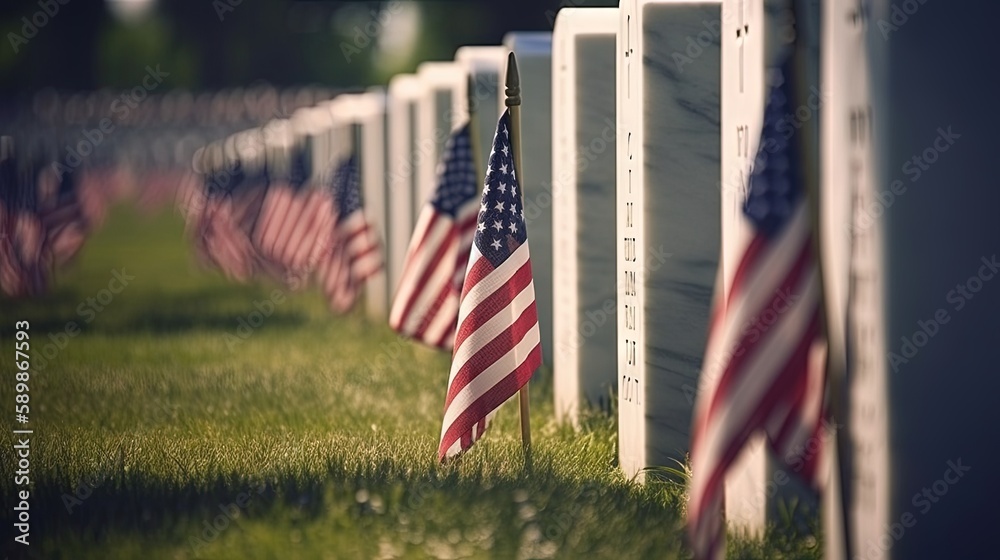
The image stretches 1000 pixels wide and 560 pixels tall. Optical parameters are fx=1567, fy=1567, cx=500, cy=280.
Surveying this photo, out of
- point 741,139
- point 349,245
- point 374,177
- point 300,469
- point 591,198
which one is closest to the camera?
point 741,139

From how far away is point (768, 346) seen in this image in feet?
17.4

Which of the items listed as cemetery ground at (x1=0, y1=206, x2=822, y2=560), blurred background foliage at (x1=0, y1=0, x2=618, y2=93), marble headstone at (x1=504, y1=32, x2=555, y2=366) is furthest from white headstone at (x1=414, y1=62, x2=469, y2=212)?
blurred background foliage at (x1=0, y1=0, x2=618, y2=93)

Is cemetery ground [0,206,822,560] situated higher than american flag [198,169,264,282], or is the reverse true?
american flag [198,169,264,282]

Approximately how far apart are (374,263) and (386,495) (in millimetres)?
9559

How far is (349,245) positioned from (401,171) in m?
1.16

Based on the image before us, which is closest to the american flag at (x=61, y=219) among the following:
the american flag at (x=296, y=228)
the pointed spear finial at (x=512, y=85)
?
the american flag at (x=296, y=228)

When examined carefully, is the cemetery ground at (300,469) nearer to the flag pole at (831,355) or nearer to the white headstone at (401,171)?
the flag pole at (831,355)

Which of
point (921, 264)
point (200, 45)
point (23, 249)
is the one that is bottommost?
point (23, 249)

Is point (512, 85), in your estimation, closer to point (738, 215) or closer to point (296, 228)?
point (738, 215)

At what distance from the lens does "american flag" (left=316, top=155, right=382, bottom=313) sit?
638 inches

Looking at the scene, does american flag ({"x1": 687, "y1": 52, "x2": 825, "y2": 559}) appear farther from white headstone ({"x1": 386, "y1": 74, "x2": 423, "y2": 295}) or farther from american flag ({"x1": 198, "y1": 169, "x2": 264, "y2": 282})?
american flag ({"x1": 198, "y1": 169, "x2": 264, "y2": 282})

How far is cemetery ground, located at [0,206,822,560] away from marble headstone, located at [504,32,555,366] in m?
0.86

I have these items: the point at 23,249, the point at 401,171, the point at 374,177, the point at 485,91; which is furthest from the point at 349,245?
the point at 23,249

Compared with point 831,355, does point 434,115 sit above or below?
above
